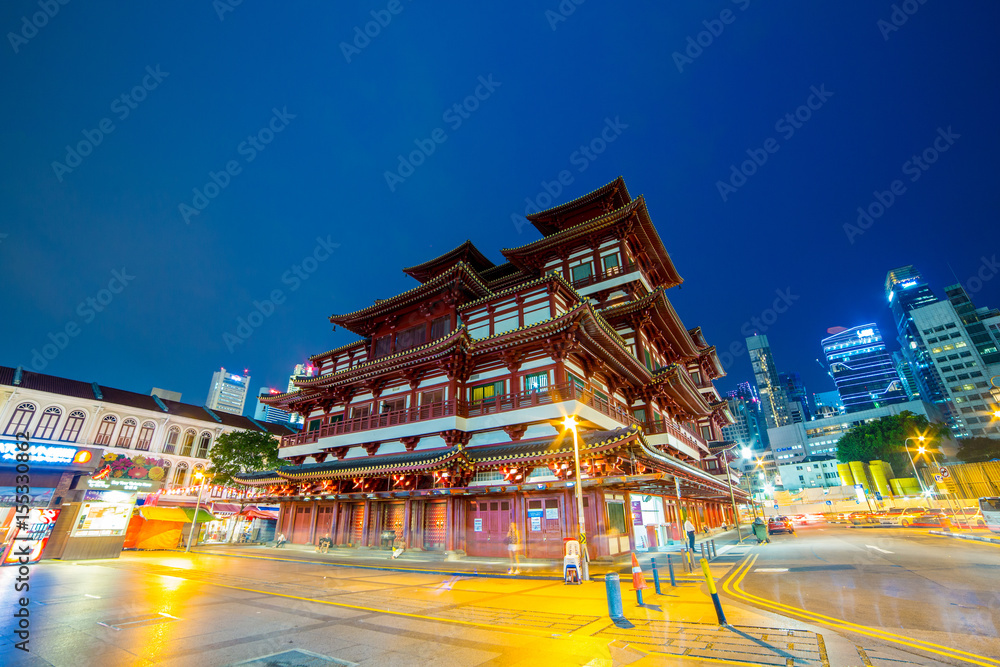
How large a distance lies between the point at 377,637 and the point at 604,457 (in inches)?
522

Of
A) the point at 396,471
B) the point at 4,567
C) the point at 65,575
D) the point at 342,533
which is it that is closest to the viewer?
the point at 65,575

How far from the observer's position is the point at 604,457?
61.7 feet

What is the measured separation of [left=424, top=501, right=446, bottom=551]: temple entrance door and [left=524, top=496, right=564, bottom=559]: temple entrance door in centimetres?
528

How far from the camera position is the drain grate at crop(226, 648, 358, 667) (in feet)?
19.8

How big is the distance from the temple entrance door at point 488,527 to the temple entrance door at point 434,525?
1.78 meters

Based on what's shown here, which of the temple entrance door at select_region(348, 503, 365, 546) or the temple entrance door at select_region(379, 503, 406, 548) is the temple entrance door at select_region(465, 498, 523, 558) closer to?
the temple entrance door at select_region(379, 503, 406, 548)

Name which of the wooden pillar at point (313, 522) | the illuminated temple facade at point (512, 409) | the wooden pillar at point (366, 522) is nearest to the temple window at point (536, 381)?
the illuminated temple facade at point (512, 409)

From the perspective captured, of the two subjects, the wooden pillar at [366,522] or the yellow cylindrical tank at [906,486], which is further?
the yellow cylindrical tank at [906,486]

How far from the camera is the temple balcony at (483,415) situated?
813 inches

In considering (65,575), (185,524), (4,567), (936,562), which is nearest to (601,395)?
(936,562)

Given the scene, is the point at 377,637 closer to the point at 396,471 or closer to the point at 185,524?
the point at 396,471

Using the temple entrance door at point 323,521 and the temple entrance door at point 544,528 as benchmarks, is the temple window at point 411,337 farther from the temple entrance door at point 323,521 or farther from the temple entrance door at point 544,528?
the temple entrance door at point 544,528

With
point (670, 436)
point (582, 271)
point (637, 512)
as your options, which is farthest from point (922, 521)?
point (582, 271)

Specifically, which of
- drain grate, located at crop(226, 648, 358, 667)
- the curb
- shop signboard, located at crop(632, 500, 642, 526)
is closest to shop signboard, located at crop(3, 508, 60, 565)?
drain grate, located at crop(226, 648, 358, 667)
